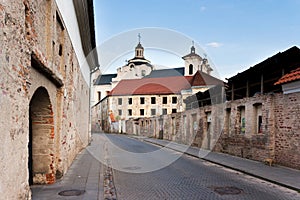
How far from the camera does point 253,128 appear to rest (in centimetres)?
1452

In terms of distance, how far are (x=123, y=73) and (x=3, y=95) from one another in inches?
3083

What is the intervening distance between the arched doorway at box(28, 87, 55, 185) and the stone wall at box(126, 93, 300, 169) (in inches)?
330

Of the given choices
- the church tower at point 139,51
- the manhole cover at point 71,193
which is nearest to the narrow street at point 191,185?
the manhole cover at point 71,193

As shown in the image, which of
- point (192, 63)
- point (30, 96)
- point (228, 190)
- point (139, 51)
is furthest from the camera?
point (139, 51)

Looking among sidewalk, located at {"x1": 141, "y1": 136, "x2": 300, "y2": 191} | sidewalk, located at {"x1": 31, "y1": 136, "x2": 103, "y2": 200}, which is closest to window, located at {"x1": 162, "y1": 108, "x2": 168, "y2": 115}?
sidewalk, located at {"x1": 141, "y1": 136, "x2": 300, "y2": 191}

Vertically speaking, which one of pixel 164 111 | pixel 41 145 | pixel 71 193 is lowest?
pixel 71 193

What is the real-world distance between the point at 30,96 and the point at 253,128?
1102 centimetres

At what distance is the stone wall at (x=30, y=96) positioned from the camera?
4344 millimetres

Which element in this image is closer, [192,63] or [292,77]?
[292,77]

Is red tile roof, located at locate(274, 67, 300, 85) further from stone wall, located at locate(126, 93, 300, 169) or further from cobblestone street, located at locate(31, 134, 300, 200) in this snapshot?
cobblestone street, located at locate(31, 134, 300, 200)

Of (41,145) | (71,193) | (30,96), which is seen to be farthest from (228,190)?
(30,96)

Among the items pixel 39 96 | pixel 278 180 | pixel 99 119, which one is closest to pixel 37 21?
pixel 39 96

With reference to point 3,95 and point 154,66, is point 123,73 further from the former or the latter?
point 3,95

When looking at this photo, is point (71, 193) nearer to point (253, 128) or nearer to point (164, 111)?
point (253, 128)
